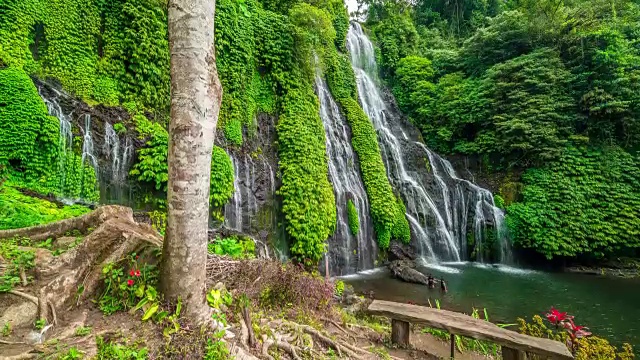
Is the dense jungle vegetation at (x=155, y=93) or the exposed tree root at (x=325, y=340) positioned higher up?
the dense jungle vegetation at (x=155, y=93)

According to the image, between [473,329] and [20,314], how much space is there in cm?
432

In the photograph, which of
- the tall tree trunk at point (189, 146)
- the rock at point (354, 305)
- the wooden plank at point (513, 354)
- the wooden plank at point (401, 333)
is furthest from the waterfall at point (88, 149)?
the wooden plank at point (513, 354)

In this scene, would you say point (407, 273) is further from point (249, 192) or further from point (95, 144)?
point (95, 144)

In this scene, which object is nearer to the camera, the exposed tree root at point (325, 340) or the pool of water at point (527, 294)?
the exposed tree root at point (325, 340)

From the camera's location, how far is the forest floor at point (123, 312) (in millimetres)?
2055

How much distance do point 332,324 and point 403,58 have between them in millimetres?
19566

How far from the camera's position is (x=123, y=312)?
2395 mm

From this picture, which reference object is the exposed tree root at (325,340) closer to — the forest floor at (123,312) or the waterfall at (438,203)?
the forest floor at (123,312)

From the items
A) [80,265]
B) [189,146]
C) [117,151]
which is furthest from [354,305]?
[117,151]

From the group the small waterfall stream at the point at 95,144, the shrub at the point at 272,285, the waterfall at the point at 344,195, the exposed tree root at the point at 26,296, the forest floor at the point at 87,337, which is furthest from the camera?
the waterfall at the point at 344,195

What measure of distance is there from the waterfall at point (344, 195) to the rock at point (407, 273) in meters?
0.99

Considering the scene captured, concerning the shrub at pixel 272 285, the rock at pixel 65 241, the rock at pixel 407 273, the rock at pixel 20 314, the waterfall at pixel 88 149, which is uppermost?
the waterfall at pixel 88 149

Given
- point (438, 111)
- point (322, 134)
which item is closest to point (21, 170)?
point (322, 134)

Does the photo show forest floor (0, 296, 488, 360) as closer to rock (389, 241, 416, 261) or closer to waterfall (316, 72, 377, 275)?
waterfall (316, 72, 377, 275)
